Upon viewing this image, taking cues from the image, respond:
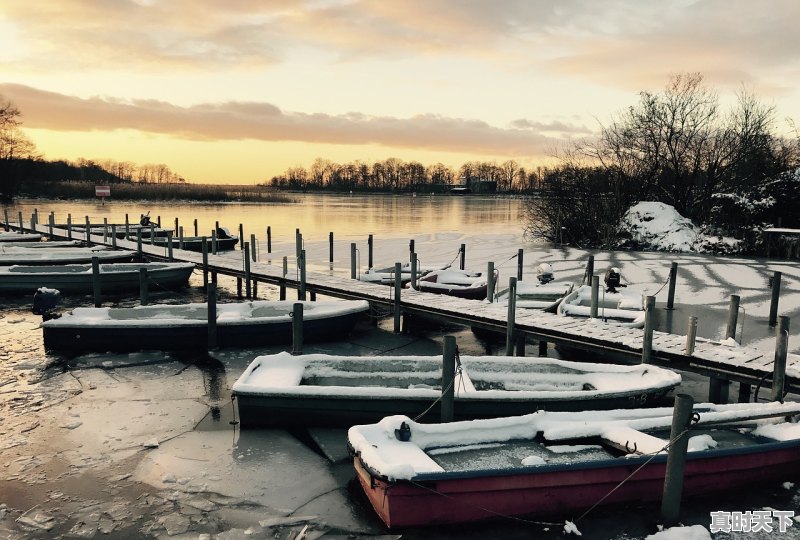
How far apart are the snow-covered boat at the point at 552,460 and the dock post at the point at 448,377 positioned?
0.97 meters

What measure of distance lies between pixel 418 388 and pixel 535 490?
284 cm

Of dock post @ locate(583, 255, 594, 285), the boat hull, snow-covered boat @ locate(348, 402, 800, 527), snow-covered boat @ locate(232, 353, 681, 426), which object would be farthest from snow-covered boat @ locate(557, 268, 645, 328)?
the boat hull

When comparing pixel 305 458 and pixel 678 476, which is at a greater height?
pixel 678 476

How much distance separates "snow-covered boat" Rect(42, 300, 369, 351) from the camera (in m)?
10.9

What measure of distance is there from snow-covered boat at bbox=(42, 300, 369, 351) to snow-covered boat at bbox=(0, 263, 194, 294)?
515 cm

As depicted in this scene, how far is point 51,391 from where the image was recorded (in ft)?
28.9

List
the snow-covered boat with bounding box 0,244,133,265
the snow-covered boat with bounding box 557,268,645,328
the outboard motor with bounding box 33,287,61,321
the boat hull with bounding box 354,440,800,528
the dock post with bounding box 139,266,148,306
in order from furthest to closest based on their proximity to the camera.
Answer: the snow-covered boat with bounding box 0,244,133,265 < the dock post with bounding box 139,266,148,306 < the snow-covered boat with bounding box 557,268,645,328 < the outboard motor with bounding box 33,287,61,321 < the boat hull with bounding box 354,440,800,528

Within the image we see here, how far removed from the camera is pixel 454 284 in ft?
54.9

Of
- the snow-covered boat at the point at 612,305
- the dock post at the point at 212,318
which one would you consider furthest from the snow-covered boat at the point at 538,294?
the dock post at the point at 212,318

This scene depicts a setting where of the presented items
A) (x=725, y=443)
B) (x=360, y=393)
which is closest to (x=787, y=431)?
(x=725, y=443)

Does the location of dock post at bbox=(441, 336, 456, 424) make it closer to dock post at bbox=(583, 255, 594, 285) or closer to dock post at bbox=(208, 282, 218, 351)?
dock post at bbox=(208, 282, 218, 351)

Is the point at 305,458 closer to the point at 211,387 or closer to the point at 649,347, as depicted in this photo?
the point at 211,387

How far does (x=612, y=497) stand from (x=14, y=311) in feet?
52.5

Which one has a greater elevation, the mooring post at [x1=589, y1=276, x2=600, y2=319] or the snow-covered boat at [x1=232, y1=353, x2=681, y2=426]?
the mooring post at [x1=589, y1=276, x2=600, y2=319]
